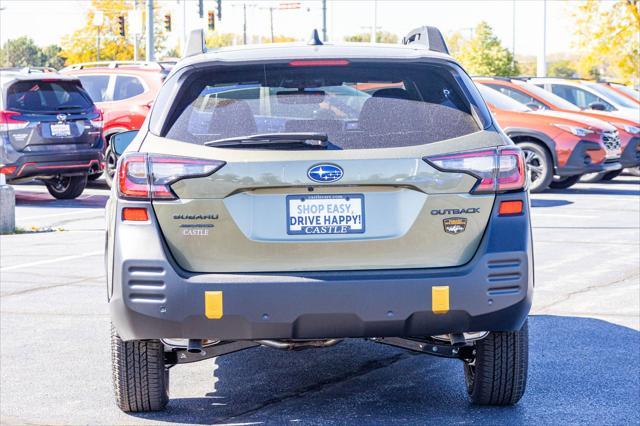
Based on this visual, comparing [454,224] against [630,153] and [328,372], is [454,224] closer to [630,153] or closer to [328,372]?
[328,372]

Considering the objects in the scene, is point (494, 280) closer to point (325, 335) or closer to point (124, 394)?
point (325, 335)

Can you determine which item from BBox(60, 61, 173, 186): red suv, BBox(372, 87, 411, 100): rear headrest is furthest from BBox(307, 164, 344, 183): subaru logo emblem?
BBox(60, 61, 173, 186): red suv

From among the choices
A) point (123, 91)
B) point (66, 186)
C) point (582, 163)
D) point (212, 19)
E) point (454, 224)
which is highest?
point (212, 19)

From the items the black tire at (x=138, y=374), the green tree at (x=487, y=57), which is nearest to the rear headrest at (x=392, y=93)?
the black tire at (x=138, y=374)

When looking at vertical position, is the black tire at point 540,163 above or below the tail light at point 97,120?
below

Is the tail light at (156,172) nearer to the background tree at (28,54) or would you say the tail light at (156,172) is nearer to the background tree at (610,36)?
the background tree at (610,36)

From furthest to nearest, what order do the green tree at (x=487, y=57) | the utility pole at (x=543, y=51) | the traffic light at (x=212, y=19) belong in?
1. the green tree at (x=487, y=57)
2. the traffic light at (x=212, y=19)
3. the utility pole at (x=543, y=51)

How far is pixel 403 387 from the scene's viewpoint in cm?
600

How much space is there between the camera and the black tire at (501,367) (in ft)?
17.3

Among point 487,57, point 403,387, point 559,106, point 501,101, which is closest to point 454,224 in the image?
point 403,387

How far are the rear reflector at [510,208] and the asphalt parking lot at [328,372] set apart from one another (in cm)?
104

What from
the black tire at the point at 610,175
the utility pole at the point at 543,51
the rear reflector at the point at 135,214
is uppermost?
the utility pole at the point at 543,51

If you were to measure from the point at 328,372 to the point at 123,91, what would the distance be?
14.2 metres

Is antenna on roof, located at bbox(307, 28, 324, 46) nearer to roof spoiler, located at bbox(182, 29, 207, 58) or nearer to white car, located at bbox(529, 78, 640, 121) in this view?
roof spoiler, located at bbox(182, 29, 207, 58)
